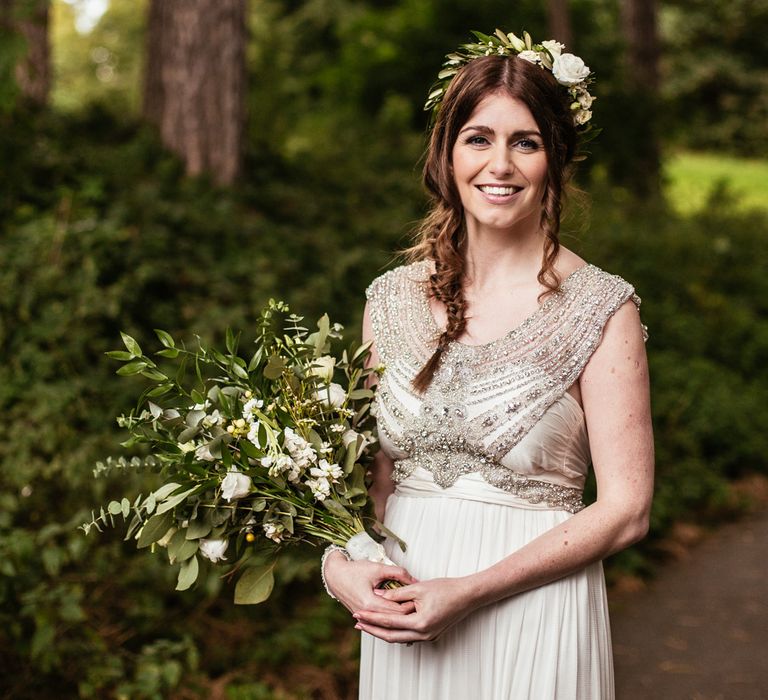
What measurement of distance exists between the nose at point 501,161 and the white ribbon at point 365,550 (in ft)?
3.20

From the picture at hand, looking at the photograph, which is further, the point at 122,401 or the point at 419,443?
the point at 122,401

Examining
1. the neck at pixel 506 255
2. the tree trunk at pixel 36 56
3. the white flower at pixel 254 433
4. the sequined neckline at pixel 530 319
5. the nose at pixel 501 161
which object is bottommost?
the white flower at pixel 254 433

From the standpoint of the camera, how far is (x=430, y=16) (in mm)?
14125

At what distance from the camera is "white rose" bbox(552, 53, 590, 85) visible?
8.58 ft

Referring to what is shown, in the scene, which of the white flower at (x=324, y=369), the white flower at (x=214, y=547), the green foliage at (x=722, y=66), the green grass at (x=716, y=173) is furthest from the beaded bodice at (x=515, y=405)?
A: the green foliage at (x=722, y=66)

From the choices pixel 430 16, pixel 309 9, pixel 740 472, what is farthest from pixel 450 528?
pixel 309 9

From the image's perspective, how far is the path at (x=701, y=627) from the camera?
16.7ft

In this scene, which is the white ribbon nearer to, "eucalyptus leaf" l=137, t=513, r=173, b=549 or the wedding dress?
the wedding dress

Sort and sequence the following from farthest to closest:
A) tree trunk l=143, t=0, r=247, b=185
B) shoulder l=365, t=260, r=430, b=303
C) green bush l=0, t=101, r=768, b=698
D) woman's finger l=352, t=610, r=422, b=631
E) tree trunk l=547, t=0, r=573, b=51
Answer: tree trunk l=547, t=0, r=573, b=51 → tree trunk l=143, t=0, r=247, b=185 → green bush l=0, t=101, r=768, b=698 → shoulder l=365, t=260, r=430, b=303 → woman's finger l=352, t=610, r=422, b=631

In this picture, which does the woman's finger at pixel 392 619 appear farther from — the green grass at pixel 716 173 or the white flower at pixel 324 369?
the green grass at pixel 716 173

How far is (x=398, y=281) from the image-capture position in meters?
2.94

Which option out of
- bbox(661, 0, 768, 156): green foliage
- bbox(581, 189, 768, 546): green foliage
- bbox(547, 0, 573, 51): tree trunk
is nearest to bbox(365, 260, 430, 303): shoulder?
bbox(581, 189, 768, 546): green foliage

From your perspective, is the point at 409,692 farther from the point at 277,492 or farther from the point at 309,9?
the point at 309,9

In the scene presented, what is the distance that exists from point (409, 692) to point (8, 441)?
3222 millimetres
